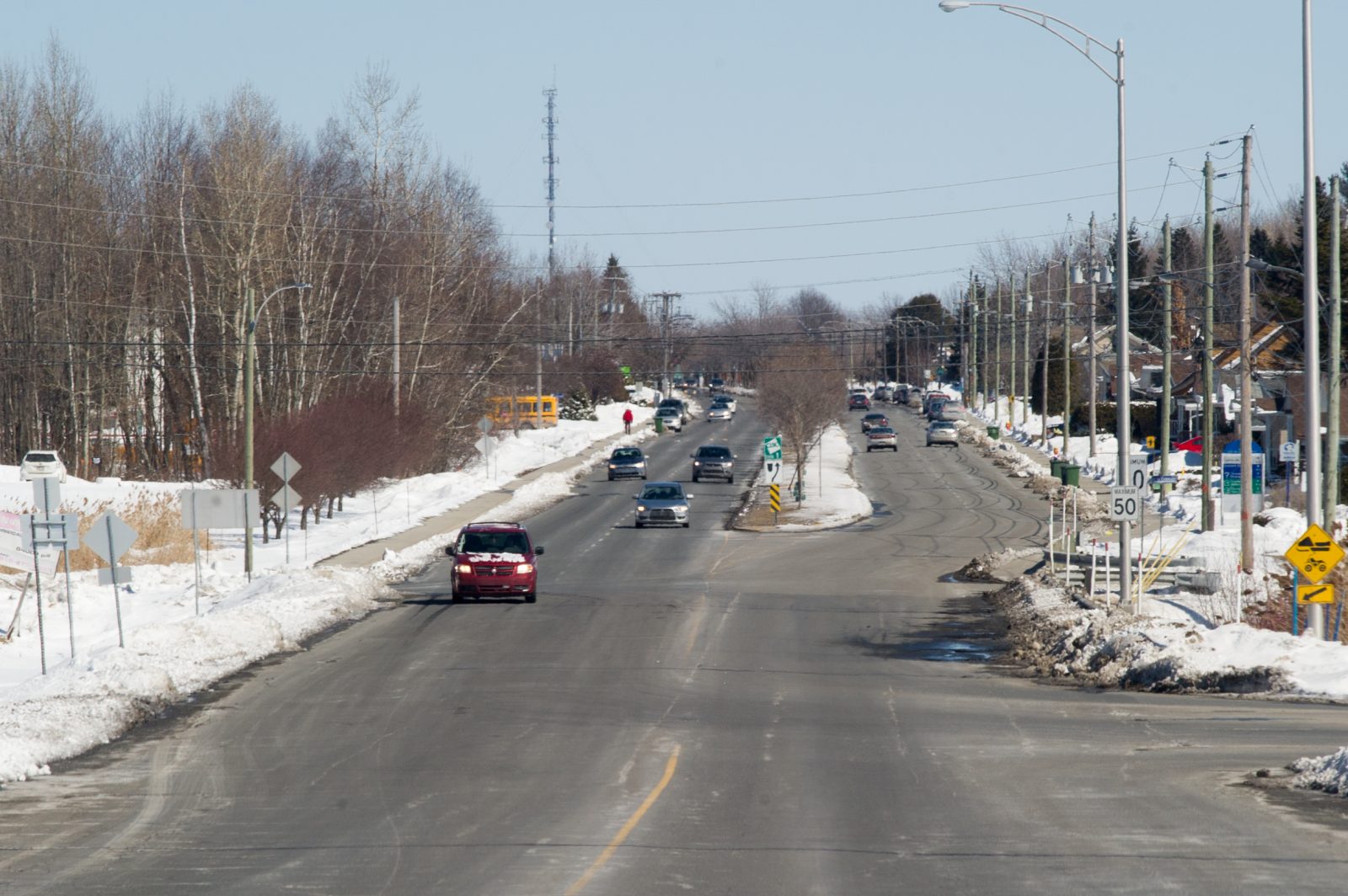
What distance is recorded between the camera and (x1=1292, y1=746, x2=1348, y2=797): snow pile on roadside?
13055mm

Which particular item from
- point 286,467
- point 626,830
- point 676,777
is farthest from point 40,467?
point 626,830

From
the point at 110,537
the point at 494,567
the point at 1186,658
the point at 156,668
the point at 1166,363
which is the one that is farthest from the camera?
the point at 1166,363

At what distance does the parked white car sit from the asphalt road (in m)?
31.0

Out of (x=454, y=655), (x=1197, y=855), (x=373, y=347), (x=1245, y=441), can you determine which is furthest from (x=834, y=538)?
(x=1197, y=855)

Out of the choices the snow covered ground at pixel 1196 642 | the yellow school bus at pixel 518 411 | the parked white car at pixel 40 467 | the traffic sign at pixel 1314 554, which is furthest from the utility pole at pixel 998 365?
the traffic sign at pixel 1314 554

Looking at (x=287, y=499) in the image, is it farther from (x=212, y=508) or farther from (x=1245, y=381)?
(x=1245, y=381)

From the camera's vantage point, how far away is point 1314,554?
2242 centimetres

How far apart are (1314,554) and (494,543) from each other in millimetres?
16616

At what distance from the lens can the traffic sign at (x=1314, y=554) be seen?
2231 cm

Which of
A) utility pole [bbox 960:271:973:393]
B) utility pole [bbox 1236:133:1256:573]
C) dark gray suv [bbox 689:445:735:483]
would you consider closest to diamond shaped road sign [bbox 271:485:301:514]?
utility pole [bbox 1236:133:1256:573]

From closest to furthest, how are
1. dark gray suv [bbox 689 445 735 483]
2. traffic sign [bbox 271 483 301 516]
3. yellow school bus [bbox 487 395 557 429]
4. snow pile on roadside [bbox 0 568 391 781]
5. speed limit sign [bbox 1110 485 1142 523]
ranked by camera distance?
snow pile on roadside [bbox 0 568 391 781] < speed limit sign [bbox 1110 485 1142 523] < traffic sign [bbox 271 483 301 516] < dark gray suv [bbox 689 445 735 483] < yellow school bus [bbox 487 395 557 429]

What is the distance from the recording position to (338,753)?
15750 mm

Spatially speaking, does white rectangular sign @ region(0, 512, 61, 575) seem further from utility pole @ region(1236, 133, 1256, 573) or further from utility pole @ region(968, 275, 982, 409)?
utility pole @ region(968, 275, 982, 409)

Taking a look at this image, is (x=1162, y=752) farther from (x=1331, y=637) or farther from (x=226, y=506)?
(x=226, y=506)
